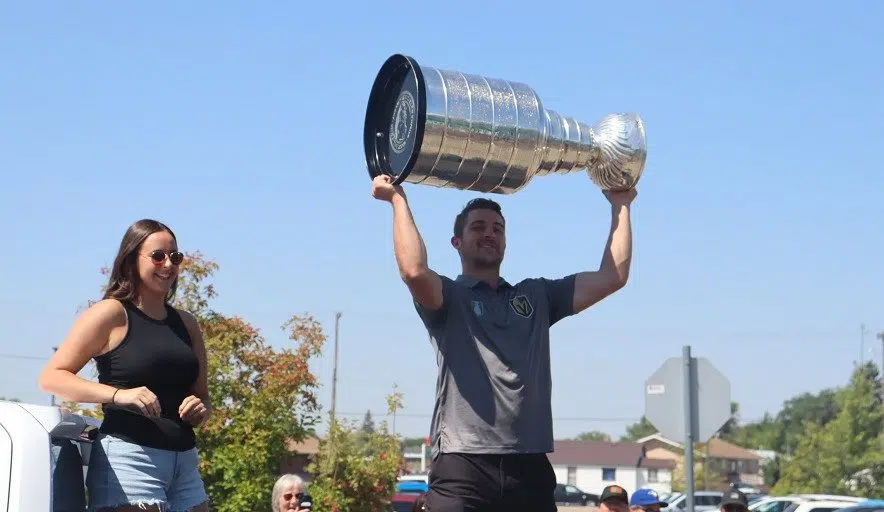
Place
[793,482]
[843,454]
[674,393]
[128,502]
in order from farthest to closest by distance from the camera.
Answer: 1. [793,482]
2. [843,454]
3. [674,393]
4. [128,502]

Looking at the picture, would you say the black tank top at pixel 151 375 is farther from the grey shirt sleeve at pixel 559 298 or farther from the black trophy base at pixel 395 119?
the grey shirt sleeve at pixel 559 298

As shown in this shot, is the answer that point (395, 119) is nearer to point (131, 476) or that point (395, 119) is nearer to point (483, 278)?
point (483, 278)

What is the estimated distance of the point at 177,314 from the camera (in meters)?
3.98

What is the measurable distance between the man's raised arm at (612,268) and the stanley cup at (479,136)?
131 millimetres

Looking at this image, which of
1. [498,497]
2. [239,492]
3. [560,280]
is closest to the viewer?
[498,497]

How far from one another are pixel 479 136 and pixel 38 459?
1.86 meters

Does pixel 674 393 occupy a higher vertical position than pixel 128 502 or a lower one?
higher

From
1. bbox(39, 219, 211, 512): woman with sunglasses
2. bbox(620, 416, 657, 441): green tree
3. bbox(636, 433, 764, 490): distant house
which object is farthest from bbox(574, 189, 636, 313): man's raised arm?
bbox(620, 416, 657, 441): green tree

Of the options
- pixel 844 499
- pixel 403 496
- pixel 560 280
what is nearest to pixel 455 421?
pixel 560 280

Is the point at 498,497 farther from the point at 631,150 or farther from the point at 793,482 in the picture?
the point at 793,482

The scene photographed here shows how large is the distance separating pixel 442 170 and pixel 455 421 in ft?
2.96

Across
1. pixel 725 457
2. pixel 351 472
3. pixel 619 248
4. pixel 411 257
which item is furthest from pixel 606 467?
pixel 411 257

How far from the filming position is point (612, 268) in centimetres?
446

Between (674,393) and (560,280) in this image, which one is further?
(674,393)
